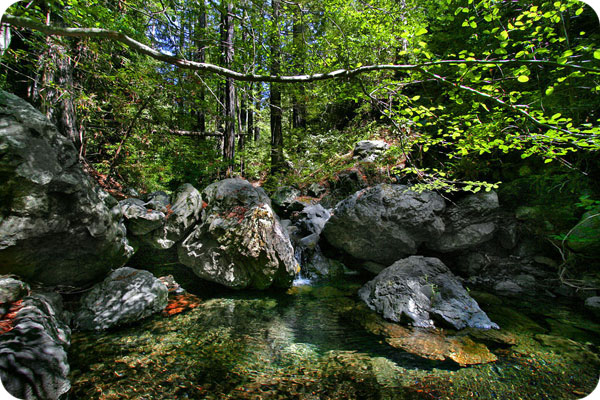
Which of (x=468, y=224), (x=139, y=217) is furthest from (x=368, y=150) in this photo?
(x=139, y=217)

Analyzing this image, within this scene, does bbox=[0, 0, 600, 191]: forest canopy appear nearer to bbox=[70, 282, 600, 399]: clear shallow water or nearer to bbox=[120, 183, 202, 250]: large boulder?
bbox=[120, 183, 202, 250]: large boulder

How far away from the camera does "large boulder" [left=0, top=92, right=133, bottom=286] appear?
3.13 meters

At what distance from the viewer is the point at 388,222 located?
6.73m

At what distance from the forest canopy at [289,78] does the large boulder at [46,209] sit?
49.9 inches

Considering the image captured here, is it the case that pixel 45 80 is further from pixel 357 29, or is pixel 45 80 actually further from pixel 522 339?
pixel 522 339

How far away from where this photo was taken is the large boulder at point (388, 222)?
21.8 feet

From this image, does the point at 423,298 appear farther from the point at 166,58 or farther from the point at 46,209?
the point at 46,209

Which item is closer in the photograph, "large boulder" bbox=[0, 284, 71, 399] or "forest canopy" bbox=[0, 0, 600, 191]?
"large boulder" bbox=[0, 284, 71, 399]

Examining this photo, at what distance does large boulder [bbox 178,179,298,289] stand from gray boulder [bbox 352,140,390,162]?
248 inches

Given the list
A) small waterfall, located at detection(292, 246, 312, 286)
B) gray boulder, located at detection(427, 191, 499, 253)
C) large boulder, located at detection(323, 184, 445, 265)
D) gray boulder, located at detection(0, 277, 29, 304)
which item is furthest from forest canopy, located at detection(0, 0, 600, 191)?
small waterfall, located at detection(292, 246, 312, 286)

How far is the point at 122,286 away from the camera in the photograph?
4184mm

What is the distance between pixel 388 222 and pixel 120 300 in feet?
20.0

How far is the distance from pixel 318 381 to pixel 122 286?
11.6 ft

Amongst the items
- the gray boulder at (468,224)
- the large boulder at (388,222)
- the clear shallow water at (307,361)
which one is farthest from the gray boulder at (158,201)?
the gray boulder at (468,224)
